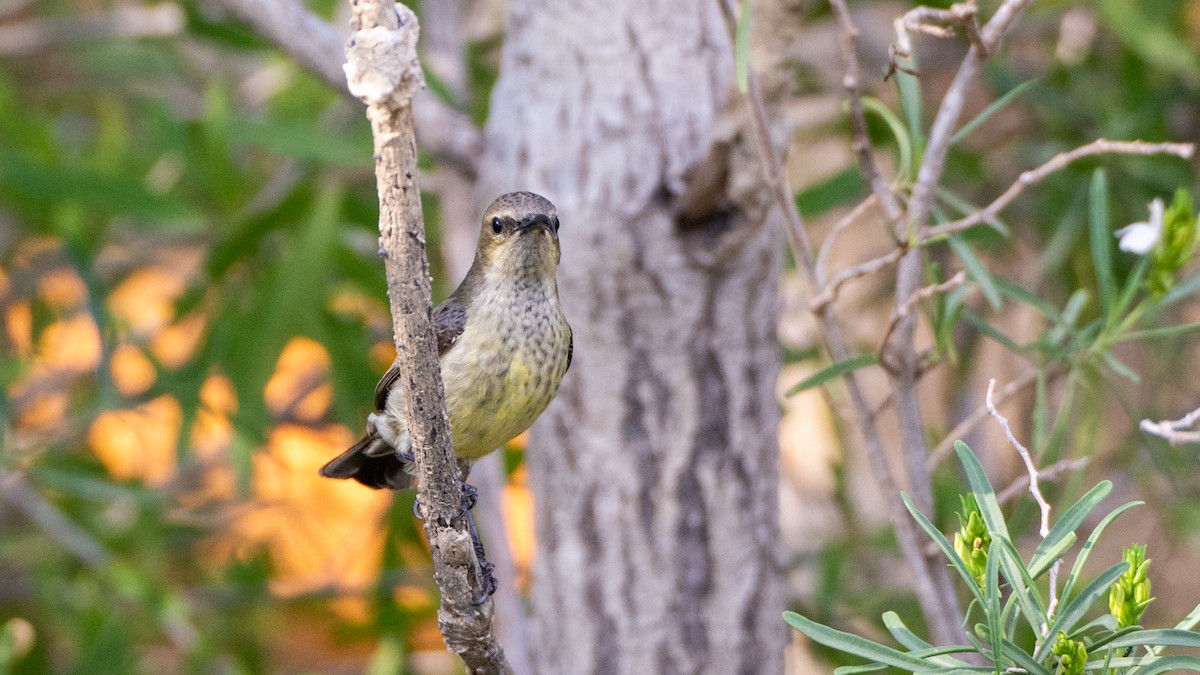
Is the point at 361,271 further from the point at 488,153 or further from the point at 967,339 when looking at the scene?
the point at 967,339

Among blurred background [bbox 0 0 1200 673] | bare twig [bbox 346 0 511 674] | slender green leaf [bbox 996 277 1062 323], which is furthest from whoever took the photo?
blurred background [bbox 0 0 1200 673]

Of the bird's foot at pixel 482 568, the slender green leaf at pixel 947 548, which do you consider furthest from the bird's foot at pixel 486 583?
the slender green leaf at pixel 947 548

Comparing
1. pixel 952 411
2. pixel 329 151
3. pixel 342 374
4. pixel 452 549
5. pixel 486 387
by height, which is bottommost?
pixel 452 549

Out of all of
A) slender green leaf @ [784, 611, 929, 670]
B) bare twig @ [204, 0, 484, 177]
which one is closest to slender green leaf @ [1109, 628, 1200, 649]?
slender green leaf @ [784, 611, 929, 670]

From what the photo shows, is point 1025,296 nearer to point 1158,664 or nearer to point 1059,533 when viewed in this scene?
point 1059,533

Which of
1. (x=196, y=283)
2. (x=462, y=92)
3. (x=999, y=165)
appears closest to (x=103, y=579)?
(x=196, y=283)

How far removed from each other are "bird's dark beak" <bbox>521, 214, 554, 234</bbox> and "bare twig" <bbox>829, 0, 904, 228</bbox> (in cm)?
53

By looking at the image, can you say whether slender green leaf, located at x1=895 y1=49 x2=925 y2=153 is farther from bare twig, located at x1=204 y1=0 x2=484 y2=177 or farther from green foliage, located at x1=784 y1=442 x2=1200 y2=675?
bare twig, located at x1=204 y1=0 x2=484 y2=177

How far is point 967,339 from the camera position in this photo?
3959 millimetres

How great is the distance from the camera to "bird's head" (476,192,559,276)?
5.42ft

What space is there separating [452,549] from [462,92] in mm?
1866

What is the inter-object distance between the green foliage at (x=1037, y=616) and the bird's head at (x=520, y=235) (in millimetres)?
658

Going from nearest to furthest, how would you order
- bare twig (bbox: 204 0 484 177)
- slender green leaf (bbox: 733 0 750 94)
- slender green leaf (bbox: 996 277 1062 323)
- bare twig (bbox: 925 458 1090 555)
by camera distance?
slender green leaf (bbox: 733 0 750 94)
bare twig (bbox: 925 458 1090 555)
slender green leaf (bbox: 996 277 1062 323)
bare twig (bbox: 204 0 484 177)

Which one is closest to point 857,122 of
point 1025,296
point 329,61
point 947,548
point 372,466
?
point 1025,296
